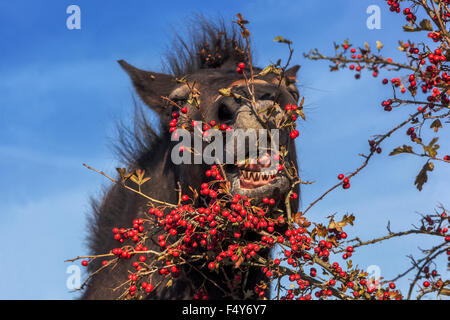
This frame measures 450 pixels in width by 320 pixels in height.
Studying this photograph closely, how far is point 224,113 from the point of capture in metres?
4.36

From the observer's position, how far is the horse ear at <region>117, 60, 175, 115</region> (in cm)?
587

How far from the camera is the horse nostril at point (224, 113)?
168 inches

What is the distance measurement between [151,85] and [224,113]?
73.6 inches

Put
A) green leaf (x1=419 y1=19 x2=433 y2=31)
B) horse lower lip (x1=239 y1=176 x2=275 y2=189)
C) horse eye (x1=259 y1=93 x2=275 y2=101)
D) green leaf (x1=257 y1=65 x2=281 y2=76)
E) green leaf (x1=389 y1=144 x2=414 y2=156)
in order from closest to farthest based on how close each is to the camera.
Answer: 1. green leaf (x1=389 y1=144 x2=414 y2=156)
2. green leaf (x1=419 y1=19 x2=433 y2=31)
3. green leaf (x1=257 y1=65 x2=281 y2=76)
4. horse lower lip (x1=239 y1=176 x2=275 y2=189)
5. horse eye (x1=259 y1=93 x2=275 y2=101)

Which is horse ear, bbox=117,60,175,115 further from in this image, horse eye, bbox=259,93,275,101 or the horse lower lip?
the horse lower lip

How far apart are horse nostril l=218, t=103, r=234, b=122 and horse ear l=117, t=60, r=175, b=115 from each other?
5.27ft

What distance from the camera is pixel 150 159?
605 cm

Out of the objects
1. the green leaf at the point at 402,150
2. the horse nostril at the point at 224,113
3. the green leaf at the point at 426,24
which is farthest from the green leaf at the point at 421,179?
the horse nostril at the point at 224,113

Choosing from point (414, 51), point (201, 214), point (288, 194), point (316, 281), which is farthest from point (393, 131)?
point (201, 214)

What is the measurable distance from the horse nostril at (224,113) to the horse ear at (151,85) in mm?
1606

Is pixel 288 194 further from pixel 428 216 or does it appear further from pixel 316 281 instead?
pixel 428 216

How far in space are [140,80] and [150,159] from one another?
3.23 feet

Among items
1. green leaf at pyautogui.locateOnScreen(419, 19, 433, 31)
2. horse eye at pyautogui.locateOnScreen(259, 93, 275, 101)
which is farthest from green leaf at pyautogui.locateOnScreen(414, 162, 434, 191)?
horse eye at pyautogui.locateOnScreen(259, 93, 275, 101)
